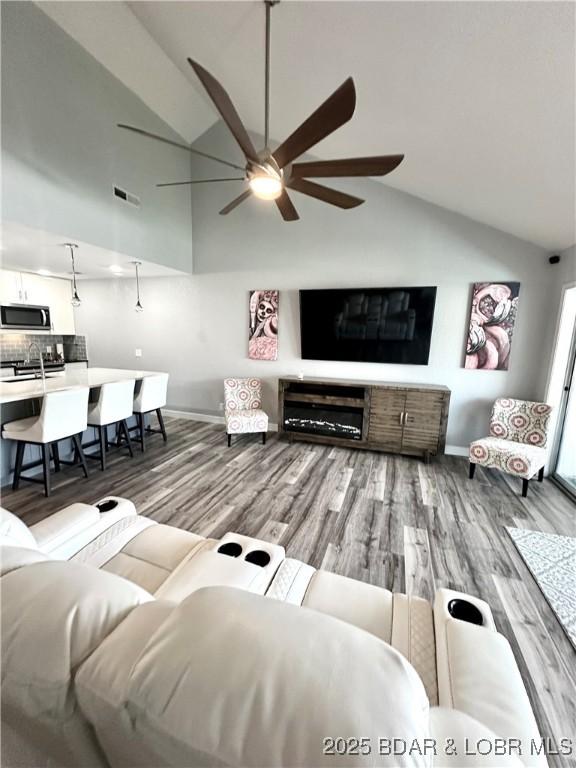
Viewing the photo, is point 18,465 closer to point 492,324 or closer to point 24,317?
point 24,317

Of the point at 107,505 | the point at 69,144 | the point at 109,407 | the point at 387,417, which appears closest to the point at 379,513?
the point at 387,417

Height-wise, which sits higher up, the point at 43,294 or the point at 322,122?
the point at 322,122

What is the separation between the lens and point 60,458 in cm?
337

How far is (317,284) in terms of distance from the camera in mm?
4145

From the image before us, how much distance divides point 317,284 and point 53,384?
3.27 metres

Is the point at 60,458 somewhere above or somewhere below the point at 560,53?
below

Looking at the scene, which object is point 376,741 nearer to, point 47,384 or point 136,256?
point 47,384

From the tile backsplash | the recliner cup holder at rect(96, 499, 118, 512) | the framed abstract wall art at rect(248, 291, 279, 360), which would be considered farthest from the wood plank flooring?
the tile backsplash

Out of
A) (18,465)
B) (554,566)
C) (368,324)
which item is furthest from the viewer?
(368,324)

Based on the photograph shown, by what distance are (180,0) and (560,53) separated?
2.49 meters

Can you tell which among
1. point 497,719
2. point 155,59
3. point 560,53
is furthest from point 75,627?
point 155,59

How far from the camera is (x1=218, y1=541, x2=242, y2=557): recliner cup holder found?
4.52 feet

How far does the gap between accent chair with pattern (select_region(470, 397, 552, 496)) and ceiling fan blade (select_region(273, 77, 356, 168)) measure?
9.77 feet

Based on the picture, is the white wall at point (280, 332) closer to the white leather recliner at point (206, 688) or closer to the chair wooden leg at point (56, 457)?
the chair wooden leg at point (56, 457)
